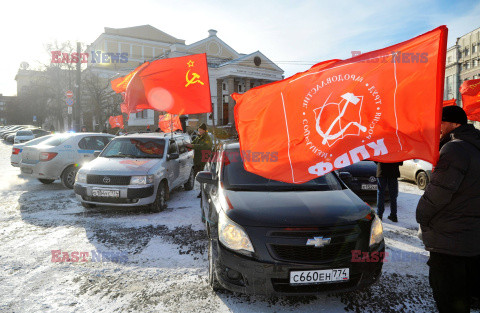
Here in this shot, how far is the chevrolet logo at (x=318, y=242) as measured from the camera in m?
2.83

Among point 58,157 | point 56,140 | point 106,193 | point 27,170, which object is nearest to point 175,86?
point 106,193

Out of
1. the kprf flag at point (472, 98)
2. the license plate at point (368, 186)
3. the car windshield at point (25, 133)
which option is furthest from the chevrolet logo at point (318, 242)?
the car windshield at point (25, 133)

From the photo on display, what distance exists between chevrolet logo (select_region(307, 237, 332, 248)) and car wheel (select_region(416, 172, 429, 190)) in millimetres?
7492

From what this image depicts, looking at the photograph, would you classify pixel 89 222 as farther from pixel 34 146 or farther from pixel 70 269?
pixel 34 146

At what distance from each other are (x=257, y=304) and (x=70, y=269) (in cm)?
248

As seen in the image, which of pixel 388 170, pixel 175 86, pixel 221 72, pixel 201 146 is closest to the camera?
pixel 175 86

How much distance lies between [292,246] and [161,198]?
15.0ft

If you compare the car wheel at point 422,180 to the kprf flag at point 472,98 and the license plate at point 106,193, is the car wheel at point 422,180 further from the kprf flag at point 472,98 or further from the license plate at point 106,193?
the license plate at point 106,193

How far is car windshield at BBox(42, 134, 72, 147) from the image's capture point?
9133 mm

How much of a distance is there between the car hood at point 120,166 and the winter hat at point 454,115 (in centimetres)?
524

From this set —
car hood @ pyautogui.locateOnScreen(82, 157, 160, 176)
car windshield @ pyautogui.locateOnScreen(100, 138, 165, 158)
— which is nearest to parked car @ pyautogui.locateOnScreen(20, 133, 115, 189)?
car windshield @ pyautogui.locateOnScreen(100, 138, 165, 158)

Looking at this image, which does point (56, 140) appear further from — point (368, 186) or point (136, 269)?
point (368, 186)

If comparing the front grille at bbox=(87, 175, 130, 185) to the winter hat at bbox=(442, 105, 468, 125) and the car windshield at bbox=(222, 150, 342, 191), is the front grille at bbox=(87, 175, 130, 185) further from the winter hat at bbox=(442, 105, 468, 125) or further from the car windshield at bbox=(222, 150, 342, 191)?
the winter hat at bbox=(442, 105, 468, 125)

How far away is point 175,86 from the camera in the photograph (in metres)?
5.67
